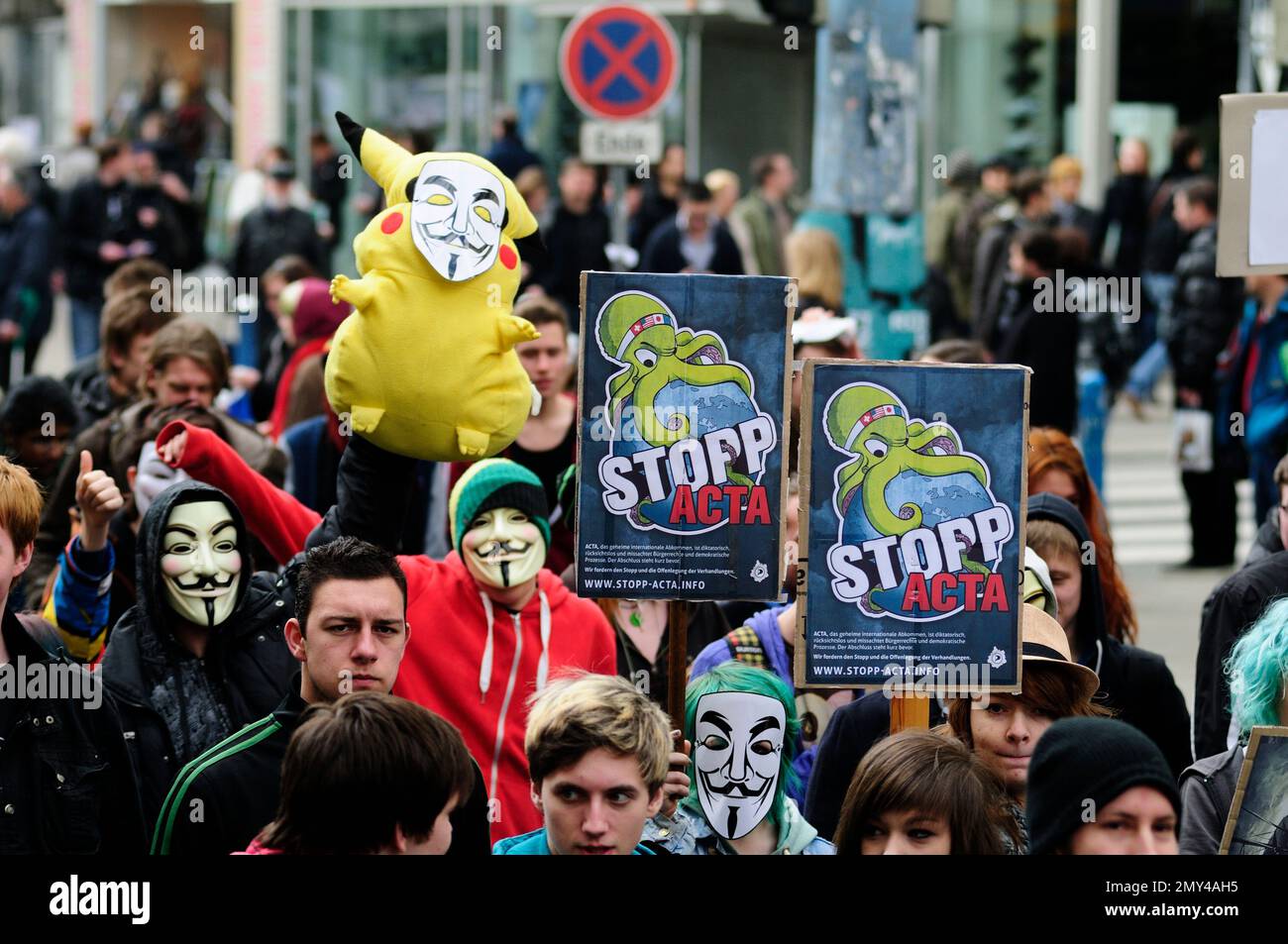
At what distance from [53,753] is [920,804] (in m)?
1.74

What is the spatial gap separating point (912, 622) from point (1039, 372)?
7090 mm

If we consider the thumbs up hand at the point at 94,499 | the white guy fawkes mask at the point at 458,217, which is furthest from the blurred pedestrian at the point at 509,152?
the white guy fawkes mask at the point at 458,217

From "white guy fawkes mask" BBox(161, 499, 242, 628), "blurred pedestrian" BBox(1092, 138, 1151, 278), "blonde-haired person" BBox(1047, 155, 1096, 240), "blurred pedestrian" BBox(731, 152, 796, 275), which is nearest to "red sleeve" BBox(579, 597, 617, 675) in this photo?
"white guy fawkes mask" BBox(161, 499, 242, 628)

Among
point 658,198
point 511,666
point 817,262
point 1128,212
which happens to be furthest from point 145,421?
point 1128,212

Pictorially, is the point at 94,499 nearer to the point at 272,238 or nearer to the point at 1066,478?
the point at 1066,478

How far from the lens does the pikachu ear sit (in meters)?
5.01

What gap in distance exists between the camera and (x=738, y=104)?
1005 inches

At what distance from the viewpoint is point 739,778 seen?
4684 millimetres

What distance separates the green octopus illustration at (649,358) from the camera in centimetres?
469

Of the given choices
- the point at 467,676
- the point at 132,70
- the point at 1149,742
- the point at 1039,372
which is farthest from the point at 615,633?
the point at 132,70

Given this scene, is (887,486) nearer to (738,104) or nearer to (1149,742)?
(1149,742)

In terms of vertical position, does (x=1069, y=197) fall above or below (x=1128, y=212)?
above

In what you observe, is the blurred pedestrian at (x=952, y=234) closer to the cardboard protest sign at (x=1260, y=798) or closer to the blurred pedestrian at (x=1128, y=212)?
the blurred pedestrian at (x=1128, y=212)

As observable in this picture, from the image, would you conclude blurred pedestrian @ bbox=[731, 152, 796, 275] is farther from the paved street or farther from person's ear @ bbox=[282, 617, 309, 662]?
person's ear @ bbox=[282, 617, 309, 662]
